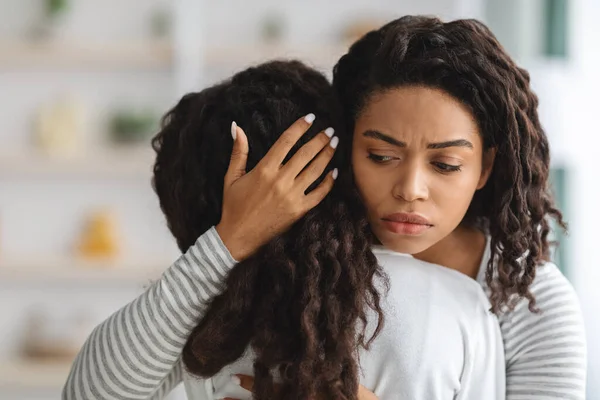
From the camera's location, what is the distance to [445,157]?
3.57 ft

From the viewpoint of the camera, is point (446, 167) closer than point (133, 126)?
Yes

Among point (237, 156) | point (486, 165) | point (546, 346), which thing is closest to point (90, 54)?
point (237, 156)

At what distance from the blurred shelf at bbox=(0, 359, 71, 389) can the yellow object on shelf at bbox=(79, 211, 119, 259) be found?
525 mm

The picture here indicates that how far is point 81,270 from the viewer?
12.1 feet

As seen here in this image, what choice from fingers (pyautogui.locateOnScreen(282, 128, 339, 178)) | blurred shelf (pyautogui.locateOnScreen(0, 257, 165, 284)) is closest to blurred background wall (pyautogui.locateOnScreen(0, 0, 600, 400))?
blurred shelf (pyautogui.locateOnScreen(0, 257, 165, 284))

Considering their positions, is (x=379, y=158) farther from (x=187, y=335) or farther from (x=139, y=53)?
(x=139, y=53)

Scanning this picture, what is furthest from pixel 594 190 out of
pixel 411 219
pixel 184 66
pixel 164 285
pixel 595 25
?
pixel 164 285

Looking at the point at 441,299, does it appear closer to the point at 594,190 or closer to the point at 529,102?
the point at 529,102

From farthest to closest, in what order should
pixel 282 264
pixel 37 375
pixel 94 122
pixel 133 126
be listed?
1. pixel 94 122
2. pixel 133 126
3. pixel 37 375
4. pixel 282 264

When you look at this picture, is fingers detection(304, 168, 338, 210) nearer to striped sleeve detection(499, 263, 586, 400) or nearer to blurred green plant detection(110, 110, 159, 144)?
striped sleeve detection(499, 263, 586, 400)

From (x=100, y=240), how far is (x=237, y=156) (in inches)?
110

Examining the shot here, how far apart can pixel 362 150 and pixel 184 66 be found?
8.70ft

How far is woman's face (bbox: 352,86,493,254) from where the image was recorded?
1.07 meters

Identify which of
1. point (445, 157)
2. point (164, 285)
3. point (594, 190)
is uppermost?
point (445, 157)
